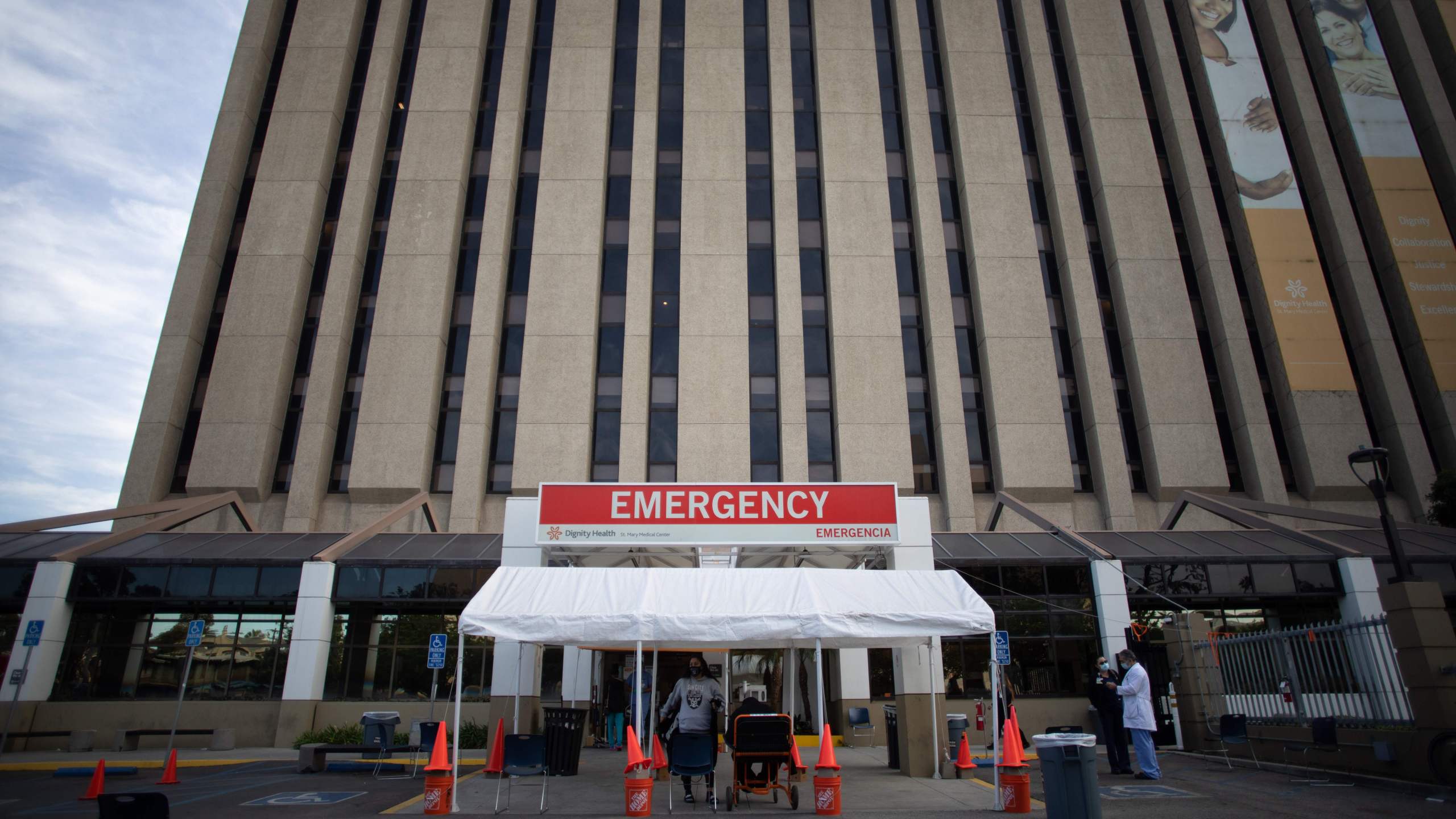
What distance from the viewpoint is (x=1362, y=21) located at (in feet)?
122

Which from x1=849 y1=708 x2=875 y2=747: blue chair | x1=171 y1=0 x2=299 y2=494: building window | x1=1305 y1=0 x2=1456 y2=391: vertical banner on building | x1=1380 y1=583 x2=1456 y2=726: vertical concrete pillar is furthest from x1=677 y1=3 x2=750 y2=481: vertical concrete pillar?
x1=1305 y1=0 x2=1456 y2=391: vertical banner on building

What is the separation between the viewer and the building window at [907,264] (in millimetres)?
31219

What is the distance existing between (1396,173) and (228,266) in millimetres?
48987

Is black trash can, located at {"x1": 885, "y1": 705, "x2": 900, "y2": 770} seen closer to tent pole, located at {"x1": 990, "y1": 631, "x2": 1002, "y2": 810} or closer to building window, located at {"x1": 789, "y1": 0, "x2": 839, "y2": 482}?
tent pole, located at {"x1": 990, "y1": 631, "x2": 1002, "y2": 810}

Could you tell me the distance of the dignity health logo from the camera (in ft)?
105

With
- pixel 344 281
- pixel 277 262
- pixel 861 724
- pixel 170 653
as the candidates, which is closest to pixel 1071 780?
pixel 861 724

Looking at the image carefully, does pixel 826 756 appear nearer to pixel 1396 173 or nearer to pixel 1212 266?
pixel 1212 266

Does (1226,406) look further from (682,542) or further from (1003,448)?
(682,542)

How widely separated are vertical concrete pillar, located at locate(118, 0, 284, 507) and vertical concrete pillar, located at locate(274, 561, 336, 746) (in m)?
10.6

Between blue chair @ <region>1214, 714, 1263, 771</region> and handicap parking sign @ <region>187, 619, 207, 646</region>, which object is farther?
handicap parking sign @ <region>187, 619, 207, 646</region>

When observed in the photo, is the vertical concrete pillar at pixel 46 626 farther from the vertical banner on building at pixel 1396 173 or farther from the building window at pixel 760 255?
the vertical banner on building at pixel 1396 173

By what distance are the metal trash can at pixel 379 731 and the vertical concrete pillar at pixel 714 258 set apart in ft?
46.8

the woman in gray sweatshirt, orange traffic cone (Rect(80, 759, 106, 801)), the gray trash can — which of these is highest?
the woman in gray sweatshirt

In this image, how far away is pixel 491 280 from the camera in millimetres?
32281
